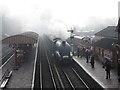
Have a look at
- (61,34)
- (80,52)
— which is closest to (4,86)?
(80,52)

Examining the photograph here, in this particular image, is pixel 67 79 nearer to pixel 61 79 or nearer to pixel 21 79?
pixel 61 79

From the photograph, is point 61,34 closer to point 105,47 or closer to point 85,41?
point 85,41

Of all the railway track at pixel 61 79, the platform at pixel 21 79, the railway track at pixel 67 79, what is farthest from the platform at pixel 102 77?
the platform at pixel 21 79

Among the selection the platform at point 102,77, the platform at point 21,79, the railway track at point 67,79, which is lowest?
the railway track at point 67,79

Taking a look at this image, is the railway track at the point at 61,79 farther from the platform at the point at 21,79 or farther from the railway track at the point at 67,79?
the platform at the point at 21,79

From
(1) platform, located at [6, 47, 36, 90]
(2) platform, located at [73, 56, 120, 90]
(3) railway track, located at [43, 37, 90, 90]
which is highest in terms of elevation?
(2) platform, located at [73, 56, 120, 90]

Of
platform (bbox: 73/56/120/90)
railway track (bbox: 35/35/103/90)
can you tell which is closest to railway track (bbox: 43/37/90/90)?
railway track (bbox: 35/35/103/90)

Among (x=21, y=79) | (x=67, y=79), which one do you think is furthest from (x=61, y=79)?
(x=21, y=79)

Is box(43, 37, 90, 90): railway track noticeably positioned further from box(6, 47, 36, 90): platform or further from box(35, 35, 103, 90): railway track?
box(6, 47, 36, 90): platform

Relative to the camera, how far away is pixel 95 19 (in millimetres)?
78875

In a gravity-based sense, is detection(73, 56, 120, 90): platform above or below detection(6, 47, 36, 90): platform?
above

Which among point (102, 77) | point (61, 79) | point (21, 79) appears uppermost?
point (102, 77)

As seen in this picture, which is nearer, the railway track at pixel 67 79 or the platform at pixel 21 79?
the platform at pixel 21 79

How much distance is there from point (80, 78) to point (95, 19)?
212ft
